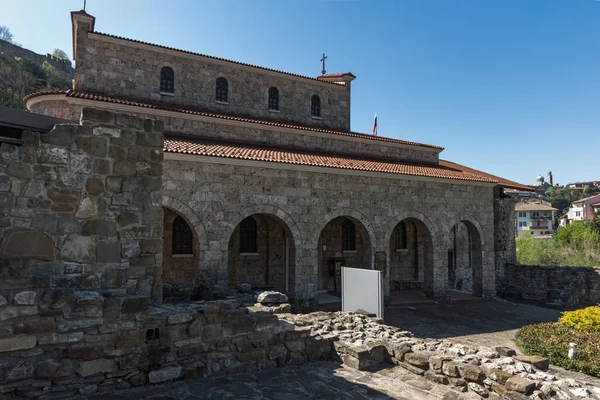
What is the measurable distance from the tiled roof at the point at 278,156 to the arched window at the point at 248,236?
9.46ft

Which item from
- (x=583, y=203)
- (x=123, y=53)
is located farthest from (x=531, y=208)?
(x=123, y=53)

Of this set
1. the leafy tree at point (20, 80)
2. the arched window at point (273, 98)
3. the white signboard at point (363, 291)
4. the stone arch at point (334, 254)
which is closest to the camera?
the white signboard at point (363, 291)

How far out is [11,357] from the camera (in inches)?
159

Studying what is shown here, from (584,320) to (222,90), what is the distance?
1533cm

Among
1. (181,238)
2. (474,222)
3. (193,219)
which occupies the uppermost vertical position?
(474,222)

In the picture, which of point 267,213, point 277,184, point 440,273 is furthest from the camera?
point 440,273

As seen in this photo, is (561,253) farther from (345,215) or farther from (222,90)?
(222,90)

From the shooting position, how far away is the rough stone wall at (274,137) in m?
13.3

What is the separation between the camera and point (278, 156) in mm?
12953

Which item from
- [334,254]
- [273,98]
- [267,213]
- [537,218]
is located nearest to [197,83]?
[273,98]

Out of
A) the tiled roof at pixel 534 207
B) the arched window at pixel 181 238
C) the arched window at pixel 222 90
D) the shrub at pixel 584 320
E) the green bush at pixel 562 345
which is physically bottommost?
the green bush at pixel 562 345

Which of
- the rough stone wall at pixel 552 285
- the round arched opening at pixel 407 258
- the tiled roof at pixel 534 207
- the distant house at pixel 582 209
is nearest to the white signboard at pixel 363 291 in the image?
the round arched opening at pixel 407 258

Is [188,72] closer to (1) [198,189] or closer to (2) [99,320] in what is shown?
(1) [198,189]

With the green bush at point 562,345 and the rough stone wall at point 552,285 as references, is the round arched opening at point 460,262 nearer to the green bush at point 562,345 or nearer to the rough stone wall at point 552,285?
the rough stone wall at point 552,285
